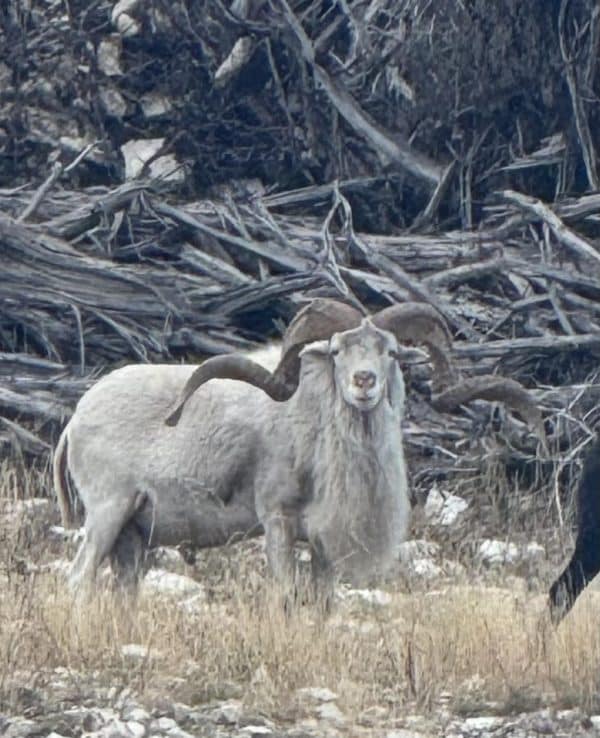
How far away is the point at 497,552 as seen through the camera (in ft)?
45.8

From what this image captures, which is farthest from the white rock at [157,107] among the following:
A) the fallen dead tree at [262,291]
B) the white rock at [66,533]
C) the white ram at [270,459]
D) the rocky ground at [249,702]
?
the rocky ground at [249,702]

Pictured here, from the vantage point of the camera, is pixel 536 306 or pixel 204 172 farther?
pixel 204 172

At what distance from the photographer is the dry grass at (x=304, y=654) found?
984 cm

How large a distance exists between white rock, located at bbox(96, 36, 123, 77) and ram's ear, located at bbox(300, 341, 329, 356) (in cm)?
623

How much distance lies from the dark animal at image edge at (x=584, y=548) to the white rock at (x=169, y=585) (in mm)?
1921

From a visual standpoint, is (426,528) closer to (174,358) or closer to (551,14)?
(174,358)

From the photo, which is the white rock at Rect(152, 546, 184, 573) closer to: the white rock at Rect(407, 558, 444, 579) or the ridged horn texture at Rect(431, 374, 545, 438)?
the white rock at Rect(407, 558, 444, 579)

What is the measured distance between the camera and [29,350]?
1647cm

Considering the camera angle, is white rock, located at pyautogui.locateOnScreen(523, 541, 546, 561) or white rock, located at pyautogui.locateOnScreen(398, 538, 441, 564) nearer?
white rock, located at pyautogui.locateOnScreen(523, 541, 546, 561)

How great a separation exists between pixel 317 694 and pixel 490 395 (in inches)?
104

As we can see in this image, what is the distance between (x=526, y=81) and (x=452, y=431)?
2600 mm

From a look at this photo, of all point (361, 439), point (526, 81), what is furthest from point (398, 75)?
point (361, 439)

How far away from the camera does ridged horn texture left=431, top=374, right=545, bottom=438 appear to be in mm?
11873

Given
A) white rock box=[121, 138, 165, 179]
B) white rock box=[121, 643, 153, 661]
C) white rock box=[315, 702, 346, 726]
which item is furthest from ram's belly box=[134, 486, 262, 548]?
white rock box=[121, 138, 165, 179]
